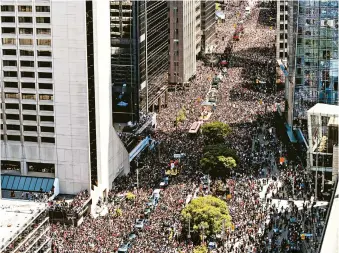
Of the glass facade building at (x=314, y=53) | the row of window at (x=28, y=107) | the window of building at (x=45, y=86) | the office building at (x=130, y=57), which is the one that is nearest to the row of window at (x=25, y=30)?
the window of building at (x=45, y=86)

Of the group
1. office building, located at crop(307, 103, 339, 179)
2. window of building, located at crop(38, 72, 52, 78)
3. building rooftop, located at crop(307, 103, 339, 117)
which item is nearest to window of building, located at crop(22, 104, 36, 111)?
window of building, located at crop(38, 72, 52, 78)

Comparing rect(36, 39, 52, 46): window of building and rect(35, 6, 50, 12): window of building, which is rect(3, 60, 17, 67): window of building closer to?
rect(36, 39, 52, 46): window of building

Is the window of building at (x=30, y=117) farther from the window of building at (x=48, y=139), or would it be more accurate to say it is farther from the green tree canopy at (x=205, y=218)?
the green tree canopy at (x=205, y=218)

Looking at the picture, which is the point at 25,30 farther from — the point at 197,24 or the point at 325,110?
the point at 197,24

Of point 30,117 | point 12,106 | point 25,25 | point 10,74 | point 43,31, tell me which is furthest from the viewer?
point 12,106

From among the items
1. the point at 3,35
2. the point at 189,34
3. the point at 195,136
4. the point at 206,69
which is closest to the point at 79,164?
the point at 3,35

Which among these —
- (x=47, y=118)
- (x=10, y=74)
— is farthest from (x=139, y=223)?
(x=10, y=74)
